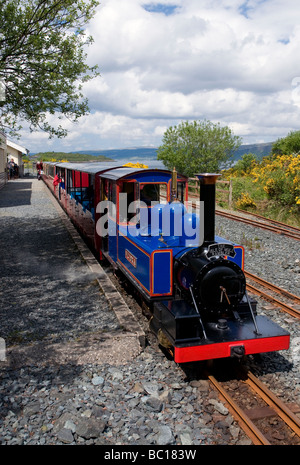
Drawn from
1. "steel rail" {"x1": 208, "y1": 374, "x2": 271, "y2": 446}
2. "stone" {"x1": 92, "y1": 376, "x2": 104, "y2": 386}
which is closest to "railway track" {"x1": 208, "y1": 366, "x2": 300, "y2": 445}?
"steel rail" {"x1": 208, "y1": 374, "x2": 271, "y2": 446}

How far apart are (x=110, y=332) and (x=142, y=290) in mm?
792

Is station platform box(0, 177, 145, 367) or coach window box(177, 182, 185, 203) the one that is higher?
coach window box(177, 182, 185, 203)

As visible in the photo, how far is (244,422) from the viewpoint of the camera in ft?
12.4

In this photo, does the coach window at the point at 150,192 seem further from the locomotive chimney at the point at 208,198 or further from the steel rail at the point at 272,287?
the steel rail at the point at 272,287

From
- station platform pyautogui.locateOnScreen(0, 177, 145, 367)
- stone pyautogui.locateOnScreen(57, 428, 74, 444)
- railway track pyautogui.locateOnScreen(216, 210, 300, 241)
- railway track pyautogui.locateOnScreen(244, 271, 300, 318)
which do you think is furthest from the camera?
railway track pyautogui.locateOnScreen(216, 210, 300, 241)

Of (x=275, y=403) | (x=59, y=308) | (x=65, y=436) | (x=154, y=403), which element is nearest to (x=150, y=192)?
(x=59, y=308)

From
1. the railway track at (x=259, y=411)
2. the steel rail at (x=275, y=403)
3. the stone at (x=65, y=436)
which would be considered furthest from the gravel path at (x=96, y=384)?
the steel rail at (x=275, y=403)

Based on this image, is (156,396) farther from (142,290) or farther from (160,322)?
(142,290)

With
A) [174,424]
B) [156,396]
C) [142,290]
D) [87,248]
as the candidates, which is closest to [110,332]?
[142,290]

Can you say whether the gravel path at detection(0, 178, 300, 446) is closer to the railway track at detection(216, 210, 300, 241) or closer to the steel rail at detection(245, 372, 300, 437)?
the steel rail at detection(245, 372, 300, 437)

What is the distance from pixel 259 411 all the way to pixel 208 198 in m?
2.47

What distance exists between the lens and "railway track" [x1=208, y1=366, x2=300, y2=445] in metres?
3.66

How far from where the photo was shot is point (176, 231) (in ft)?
18.5

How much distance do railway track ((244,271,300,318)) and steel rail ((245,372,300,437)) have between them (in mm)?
2268
